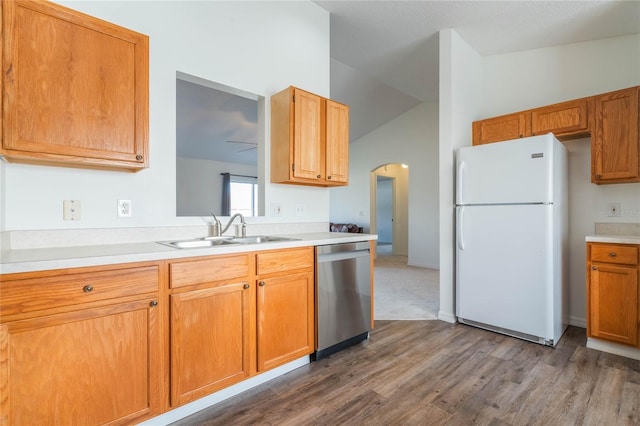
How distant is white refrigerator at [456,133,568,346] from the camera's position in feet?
8.29

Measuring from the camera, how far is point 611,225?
2857mm

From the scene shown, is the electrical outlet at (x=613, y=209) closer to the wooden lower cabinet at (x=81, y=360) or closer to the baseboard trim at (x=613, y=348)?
the baseboard trim at (x=613, y=348)

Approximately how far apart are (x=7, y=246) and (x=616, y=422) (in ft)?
10.6

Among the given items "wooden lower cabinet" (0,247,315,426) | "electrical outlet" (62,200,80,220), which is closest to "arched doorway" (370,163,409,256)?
"wooden lower cabinet" (0,247,315,426)

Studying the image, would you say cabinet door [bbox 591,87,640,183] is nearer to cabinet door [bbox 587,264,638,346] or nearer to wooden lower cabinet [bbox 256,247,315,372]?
cabinet door [bbox 587,264,638,346]

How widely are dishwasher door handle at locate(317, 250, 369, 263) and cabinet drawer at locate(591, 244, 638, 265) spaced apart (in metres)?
1.84

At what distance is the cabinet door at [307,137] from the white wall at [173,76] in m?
0.28

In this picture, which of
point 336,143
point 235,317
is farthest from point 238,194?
point 235,317

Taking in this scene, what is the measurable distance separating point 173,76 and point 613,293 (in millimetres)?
3648

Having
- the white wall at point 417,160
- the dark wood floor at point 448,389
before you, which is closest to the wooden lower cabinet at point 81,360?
the dark wood floor at point 448,389

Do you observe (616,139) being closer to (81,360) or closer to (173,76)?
(173,76)

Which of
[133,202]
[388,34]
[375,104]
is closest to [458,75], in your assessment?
[388,34]

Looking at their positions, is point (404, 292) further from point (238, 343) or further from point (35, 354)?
point (35, 354)

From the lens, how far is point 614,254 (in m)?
2.37
